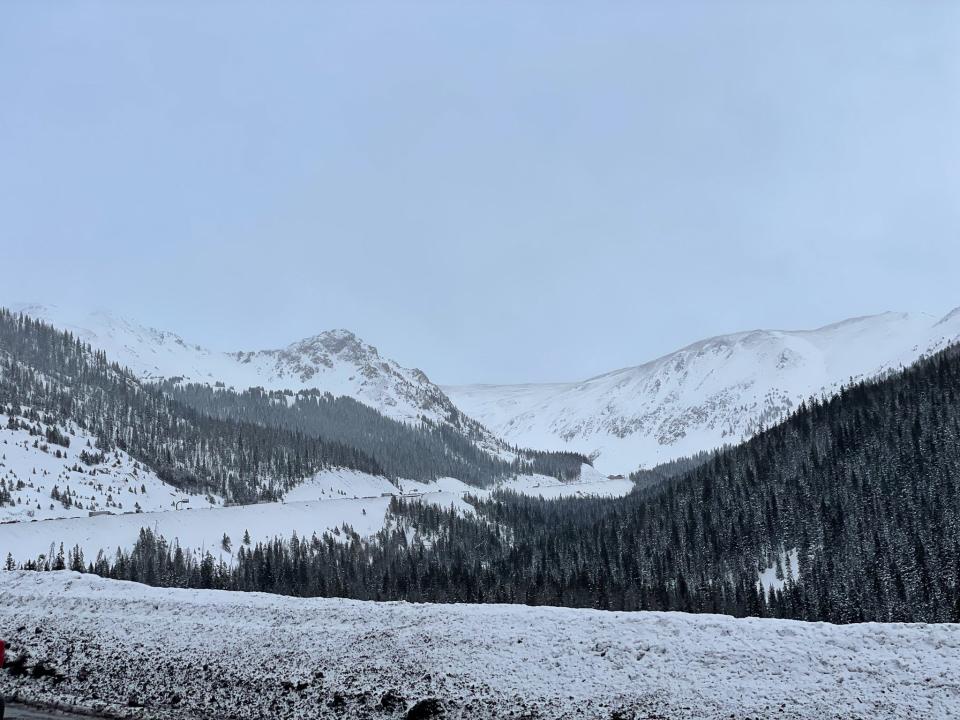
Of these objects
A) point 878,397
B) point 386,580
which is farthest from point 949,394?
point 386,580

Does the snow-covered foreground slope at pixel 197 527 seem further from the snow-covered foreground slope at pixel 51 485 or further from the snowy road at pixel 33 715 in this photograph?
the snowy road at pixel 33 715

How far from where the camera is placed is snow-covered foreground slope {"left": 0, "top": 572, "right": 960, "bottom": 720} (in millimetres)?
20844

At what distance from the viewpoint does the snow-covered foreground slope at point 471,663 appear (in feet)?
68.4

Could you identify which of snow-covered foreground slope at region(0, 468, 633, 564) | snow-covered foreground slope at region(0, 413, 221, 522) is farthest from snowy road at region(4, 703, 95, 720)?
snow-covered foreground slope at region(0, 413, 221, 522)

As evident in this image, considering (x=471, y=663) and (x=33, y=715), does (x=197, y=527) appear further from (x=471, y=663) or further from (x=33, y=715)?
(x=471, y=663)

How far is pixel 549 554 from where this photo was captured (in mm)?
172125

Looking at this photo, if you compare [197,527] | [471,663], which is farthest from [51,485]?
[471,663]

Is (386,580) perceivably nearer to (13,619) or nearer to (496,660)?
(13,619)

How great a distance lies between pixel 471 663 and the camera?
24.1 m

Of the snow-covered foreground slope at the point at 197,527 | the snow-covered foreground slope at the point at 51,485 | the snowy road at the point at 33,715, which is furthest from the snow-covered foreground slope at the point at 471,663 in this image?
the snow-covered foreground slope at the point at 51,485


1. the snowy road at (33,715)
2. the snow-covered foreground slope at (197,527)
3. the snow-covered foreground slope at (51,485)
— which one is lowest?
the snowy road at (33,715)

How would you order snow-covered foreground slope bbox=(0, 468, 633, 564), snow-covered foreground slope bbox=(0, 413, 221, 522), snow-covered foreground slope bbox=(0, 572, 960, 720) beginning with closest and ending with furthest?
1. snow-covered foreground slope bbox=(0, 572, 960, 720)
2. snow-covered foreground slope bbox=(0, 468, 633, 564)
3. snow-covered foreground slope bbox=(0, 413, 221, 522)

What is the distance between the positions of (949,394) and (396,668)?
583 feet

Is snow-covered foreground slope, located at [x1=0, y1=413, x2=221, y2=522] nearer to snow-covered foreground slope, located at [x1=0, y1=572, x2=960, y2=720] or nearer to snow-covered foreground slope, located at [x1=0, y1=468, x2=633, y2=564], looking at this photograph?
snow-covered foreground slope, located at [x1=0, y1=468, x2=633, y2=564]
